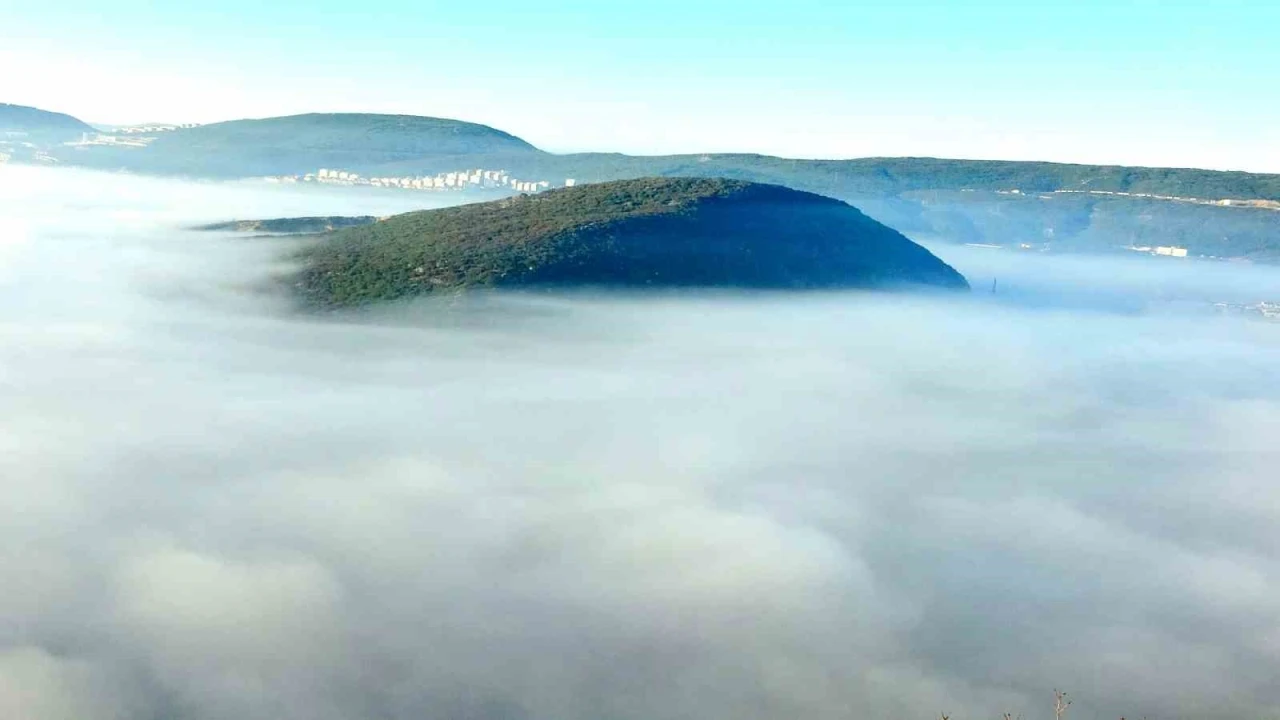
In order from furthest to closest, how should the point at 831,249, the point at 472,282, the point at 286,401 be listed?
the point at 831,249 < the point at 472,282 < the point at 286,401

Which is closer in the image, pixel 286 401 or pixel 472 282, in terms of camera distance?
pixel 286 401

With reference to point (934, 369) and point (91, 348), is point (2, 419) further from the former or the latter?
point (934, 369)

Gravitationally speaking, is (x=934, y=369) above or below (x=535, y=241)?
below

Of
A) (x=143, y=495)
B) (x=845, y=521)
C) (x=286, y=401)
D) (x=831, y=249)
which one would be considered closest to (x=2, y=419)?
(x=286, y=401)

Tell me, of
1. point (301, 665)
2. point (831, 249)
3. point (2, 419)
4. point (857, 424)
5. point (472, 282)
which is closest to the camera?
point (301, 665)

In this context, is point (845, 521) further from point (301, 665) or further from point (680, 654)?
point (301, 665)

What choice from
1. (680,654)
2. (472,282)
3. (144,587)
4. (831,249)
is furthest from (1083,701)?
(831,249)
